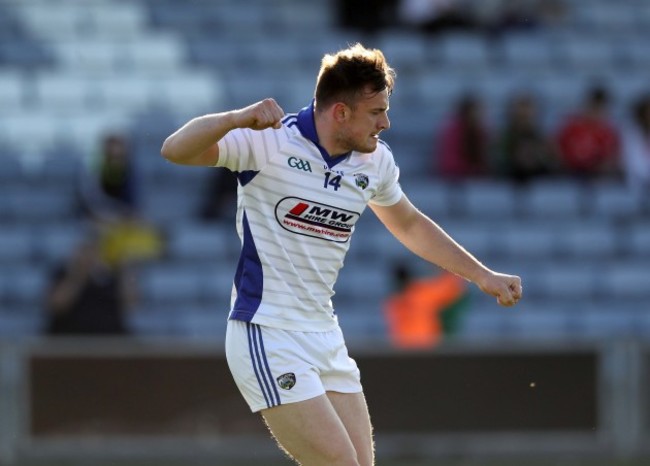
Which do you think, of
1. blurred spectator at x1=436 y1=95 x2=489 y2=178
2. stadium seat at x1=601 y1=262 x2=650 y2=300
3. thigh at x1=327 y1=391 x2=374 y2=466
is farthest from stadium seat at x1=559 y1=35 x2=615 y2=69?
thigh at x1=327 y1=391 x2=374 y2=466

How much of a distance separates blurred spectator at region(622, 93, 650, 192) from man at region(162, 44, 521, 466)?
8.47 meters

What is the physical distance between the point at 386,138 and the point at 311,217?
9016mm

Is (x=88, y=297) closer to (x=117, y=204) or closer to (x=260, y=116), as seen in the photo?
(x=117, y=204)

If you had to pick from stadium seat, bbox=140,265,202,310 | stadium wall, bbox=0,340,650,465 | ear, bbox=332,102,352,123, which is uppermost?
ear, bbox=332,102,352,123

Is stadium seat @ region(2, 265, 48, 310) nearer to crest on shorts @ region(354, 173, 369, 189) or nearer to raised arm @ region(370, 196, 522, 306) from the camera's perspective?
raised arm @ region(370, 196, 522, 306)

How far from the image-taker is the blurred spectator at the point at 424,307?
11.8m

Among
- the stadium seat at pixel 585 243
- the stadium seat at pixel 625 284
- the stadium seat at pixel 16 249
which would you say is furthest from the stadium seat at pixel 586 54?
the stadium seat at pixel 16 249

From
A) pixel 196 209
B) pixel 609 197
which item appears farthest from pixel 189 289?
pixel 609 197

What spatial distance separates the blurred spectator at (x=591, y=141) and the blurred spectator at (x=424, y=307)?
2702 mm

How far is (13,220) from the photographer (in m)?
13.8

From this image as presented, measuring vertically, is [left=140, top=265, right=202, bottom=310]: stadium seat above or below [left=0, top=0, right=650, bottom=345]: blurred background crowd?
below

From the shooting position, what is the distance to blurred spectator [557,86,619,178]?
1383cm

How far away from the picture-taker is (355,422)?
567 cm

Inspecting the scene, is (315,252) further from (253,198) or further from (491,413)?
(491,413)
